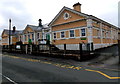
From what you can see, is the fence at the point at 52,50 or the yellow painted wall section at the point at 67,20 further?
the yellow painted wall section at the point at 67,20

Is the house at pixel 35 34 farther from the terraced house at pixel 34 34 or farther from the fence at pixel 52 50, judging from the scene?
the fence at pixel 52 50

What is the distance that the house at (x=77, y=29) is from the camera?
17.6 meters

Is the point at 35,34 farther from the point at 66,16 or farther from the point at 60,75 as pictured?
the point at 60,75

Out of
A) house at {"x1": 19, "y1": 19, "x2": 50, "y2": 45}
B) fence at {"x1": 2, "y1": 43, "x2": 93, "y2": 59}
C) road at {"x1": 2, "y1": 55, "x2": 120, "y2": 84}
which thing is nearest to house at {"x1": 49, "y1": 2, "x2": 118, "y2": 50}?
fence at {"x1": 2, "y1": 43, "x2": 93, "y2": 59}

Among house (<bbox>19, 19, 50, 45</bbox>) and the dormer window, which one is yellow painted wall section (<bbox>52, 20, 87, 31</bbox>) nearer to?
the dormer window

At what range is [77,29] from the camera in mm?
19250

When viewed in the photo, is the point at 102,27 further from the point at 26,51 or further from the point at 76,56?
the point at 26,51

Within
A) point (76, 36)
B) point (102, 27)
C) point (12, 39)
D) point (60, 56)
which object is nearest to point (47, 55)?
point (60, 56)

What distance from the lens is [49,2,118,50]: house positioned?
57.9 ft

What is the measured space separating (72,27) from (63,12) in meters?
4.29

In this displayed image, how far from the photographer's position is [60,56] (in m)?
13.7

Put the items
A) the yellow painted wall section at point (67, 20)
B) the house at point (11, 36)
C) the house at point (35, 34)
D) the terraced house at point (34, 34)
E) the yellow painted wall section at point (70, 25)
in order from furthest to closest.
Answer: the house at point (11, 36) < the house at point (35, 34) < the terraced house at point (34, 34) < the yellow painted wall section at point (67, 20) < the yellow painted wall section at point (70, 25)

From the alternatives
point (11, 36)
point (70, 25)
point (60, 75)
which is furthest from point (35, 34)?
point (60, 75)

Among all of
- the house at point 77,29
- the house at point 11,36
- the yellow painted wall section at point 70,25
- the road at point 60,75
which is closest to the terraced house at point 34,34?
the yellow painted wall section at point 70,25
